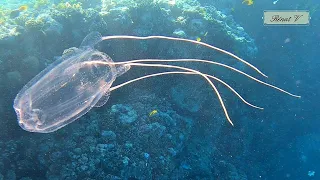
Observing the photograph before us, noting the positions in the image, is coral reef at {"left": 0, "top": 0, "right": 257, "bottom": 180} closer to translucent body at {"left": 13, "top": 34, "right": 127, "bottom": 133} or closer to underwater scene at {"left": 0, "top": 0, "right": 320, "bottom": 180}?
underwater scene at {"left": 0, "top": 0, "right": 320, "bottom": 180}

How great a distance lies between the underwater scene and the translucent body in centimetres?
2

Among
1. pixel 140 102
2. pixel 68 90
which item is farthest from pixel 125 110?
pixel 68 90

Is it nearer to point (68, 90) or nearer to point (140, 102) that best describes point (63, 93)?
point (68, 90)

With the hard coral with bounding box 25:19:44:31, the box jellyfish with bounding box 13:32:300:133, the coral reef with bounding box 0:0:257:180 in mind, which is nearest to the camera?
the box jellyfish with bounding box 13:32:300:133

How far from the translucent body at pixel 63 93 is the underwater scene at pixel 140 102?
0.06ft

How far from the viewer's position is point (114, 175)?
6309 millimetres

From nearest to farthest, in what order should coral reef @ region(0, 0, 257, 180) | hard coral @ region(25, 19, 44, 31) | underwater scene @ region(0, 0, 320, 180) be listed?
underwater scene @ region(0, 0, 320, 180)
coral reef @ region(0, 0, 257, 180)
hard coral @ region(25, 19, 44, 31)

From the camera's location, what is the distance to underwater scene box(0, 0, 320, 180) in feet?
14.6

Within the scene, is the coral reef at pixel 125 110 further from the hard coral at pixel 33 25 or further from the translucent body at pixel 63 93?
the translucent body at pixel 63 93

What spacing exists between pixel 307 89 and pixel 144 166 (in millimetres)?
11617

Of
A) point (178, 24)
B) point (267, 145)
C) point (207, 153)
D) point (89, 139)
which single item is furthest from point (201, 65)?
point (267, 145)

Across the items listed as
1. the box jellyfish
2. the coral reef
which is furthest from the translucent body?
the coral reef

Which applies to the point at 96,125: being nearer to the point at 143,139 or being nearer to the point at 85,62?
the point at 143,139

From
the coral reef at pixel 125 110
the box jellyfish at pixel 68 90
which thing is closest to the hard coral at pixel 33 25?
the coral reef at pixel 125 110
